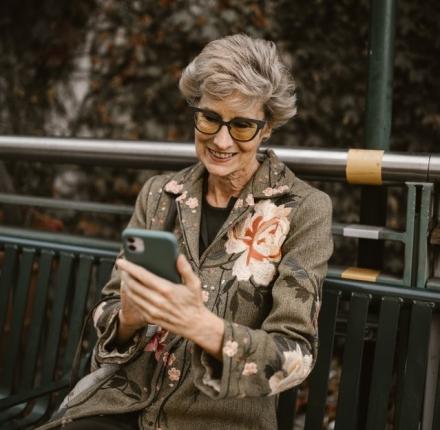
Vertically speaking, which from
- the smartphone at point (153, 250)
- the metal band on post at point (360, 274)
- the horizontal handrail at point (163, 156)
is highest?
the horizontal handrail at point (163, 156)

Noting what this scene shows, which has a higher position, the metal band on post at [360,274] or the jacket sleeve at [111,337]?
the metal band on post at [360,274]

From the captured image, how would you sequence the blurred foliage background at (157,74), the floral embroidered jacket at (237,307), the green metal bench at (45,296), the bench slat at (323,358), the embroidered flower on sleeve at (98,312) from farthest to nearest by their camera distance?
the blurred foliage background at (157,74) < the green metal bench at (45,296) < the bench slat at (323,358) < the embroidered flower on sleeve at (98,312) < the floral embroidered jacket at (237,307)

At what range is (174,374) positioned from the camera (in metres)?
1.86

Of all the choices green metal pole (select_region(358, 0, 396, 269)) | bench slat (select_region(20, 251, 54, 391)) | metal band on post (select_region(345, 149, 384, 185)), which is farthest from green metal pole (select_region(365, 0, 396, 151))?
bench slat (select_region(20, 251, 54, 391))

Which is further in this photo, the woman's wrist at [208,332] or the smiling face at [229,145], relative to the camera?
the smiling face at [229,145]

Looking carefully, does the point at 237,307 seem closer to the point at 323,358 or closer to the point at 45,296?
the point at 323,358

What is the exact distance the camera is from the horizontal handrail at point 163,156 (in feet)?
6.59

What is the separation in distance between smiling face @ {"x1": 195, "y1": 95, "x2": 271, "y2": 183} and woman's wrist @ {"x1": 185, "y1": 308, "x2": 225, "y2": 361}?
53 cm

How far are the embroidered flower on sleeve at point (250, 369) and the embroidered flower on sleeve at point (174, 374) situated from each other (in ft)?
1.12

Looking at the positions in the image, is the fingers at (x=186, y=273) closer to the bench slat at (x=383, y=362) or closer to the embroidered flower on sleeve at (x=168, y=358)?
the embroidered flower on sleeve at (x=168, y=358)

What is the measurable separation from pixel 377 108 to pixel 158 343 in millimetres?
1123

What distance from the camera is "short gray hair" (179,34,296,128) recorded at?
5.99ft

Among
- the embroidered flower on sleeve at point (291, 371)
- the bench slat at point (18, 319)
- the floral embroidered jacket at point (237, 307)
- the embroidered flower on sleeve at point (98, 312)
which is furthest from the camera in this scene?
the bench slat at point (18, 319)

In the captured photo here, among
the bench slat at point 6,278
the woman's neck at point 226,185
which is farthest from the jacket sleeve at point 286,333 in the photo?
the bench slat at point 6,278
